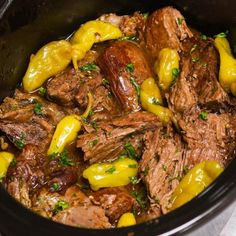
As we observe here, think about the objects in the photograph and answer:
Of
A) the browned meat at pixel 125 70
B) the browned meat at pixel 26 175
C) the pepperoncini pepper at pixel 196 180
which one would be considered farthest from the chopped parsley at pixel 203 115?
the browned meat at pixel 26 175

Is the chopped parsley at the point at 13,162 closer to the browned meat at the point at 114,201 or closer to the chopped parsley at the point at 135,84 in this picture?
the browned meat at the point at 114,201

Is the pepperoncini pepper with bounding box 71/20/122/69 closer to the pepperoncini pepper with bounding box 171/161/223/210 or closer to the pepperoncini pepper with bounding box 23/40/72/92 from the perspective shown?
the pepperoncini pepper with bounding box 23/40/72/92

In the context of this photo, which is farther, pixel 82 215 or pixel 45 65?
pixel 45 65

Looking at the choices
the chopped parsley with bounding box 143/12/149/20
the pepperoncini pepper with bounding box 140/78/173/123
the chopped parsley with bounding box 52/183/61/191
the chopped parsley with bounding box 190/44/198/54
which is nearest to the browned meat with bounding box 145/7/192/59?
the chopped parsley with bounding box 190/44/198/54

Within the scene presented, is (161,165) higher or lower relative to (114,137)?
lower

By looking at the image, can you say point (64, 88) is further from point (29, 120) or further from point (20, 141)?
point (20, 141)

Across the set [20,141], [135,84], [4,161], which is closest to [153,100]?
[135,84]
